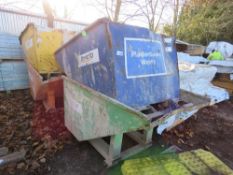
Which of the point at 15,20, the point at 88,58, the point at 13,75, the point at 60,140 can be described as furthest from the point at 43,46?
the point at 15,20

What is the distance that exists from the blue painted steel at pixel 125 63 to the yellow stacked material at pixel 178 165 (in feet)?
2.25

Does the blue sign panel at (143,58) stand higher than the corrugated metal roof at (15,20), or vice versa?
the corrugated metal roof at (15,20)

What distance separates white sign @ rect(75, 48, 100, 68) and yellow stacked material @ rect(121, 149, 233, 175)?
1.24 m

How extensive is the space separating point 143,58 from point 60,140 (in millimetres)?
1632

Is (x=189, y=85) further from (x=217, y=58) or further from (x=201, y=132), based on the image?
(x=217, y=58)

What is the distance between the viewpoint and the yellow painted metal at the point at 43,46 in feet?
9.63

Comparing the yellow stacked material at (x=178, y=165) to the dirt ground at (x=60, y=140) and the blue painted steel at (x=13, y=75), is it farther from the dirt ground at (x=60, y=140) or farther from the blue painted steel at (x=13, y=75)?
the blue painted steel at (x=13, y=75)

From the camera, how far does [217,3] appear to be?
8.93m

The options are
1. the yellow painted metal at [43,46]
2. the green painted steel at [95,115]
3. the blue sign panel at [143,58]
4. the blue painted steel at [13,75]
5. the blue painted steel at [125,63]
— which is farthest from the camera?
the blue painted steel at [13,75]

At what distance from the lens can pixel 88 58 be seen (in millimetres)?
2014

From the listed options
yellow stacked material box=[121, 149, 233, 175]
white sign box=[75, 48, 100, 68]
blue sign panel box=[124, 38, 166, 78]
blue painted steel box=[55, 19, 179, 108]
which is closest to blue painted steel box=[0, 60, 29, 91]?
blue painted steel box=[55, 19, 179, 108]

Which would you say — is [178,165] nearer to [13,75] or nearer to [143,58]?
[143,58]

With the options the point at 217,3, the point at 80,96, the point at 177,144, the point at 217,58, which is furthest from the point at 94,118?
the point at 217,3

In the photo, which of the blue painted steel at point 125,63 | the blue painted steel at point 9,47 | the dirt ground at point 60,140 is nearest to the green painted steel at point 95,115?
the blue painted steel at point 125,63
